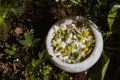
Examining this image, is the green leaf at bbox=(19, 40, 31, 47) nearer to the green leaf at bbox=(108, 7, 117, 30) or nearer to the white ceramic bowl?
the white ceramic bowl

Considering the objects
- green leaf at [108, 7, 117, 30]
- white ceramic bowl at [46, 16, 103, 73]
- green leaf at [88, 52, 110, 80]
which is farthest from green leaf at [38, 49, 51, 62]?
green leaf at [108, 7, 117, 30]

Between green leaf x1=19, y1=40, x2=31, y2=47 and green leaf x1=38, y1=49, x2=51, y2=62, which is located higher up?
green leaf x1=19, y1=40, x2=31, y2=47

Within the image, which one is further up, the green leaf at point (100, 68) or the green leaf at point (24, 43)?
the green leaf at point (24, 43)

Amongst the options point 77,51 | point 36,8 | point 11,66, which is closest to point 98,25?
point 77,51

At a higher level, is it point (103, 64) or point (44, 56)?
point (44, 56)

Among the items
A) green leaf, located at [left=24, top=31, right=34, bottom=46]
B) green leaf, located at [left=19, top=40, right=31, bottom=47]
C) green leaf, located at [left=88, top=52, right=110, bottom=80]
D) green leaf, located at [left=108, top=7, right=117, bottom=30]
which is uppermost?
green leaf, located at [left=108, top=7, right=117, bottom=30]

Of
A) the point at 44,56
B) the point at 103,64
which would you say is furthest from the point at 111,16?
the point at 44,56

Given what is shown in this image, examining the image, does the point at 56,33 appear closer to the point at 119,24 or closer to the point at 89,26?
the point at 89,26

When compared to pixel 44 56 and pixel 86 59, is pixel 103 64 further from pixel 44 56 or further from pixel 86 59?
pixel 44 56

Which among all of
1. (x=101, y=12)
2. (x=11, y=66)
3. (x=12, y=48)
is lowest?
(x=11, y=66)

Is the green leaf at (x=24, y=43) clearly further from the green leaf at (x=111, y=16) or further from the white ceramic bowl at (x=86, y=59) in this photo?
the green leaf at (x=111, y=16)

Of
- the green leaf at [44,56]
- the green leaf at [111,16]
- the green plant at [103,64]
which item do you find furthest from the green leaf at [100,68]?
the green leaf at [44,56]
